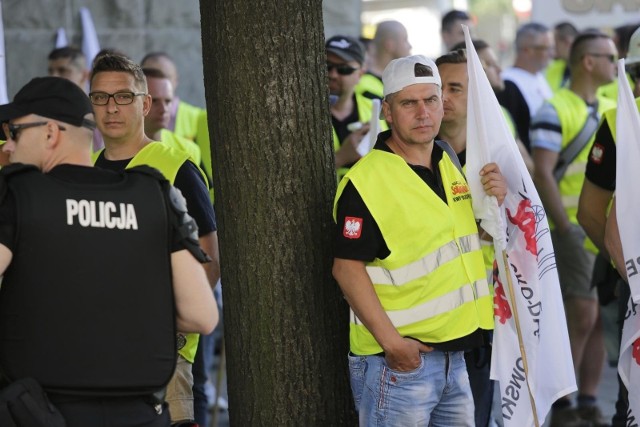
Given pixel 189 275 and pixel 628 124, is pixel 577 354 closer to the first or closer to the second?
pixel 628 124

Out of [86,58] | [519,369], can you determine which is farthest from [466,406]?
[86,58]

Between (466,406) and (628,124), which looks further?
(628,124)

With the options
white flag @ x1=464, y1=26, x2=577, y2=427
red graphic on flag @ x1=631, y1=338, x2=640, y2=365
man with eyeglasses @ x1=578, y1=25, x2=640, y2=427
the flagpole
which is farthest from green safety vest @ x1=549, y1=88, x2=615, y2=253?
the flagpole

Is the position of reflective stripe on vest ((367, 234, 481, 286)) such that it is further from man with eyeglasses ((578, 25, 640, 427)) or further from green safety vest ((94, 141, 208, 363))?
man with eyeglasses ((578, 25, 640, 427))

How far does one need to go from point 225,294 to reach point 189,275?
1031mm

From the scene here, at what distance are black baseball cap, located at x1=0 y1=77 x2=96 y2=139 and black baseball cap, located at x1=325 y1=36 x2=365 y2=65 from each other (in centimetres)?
367

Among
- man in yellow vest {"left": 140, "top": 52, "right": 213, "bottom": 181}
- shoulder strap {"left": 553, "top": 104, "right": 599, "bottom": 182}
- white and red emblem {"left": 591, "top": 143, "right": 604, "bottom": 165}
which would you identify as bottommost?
white and red emblem {"left": 591, "top": 143, "right": 604, "bottom": 165}

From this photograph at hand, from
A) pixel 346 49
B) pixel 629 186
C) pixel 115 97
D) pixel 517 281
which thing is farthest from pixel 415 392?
pixel 346 49

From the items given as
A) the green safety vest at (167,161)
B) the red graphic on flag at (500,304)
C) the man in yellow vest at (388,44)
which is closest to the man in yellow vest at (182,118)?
the man in yellow vest at (388,44)

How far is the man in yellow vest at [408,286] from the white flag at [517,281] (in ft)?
0.67

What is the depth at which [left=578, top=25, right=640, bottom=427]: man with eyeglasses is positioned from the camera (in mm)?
5441

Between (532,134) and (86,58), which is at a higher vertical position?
(86,58)

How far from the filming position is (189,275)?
3734 mm

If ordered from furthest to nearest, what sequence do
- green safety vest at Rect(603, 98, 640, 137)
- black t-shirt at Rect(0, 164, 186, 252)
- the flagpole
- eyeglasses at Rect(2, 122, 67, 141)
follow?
green safety vest at Rect(603, 98, 640, 137)
the flagpole
eyeglasses at Rect(2, 122, 67, 141)
black t-shirt at Rect(0, 164, 186, 252)
